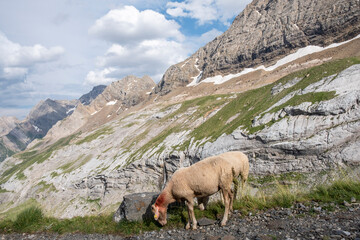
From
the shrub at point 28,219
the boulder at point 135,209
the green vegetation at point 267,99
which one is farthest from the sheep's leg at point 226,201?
the green vegetation at point 267,99

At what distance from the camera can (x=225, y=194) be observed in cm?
941

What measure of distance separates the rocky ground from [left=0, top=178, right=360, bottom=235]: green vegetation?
1.36 feet

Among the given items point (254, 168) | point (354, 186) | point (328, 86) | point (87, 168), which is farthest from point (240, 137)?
point (87, 168)

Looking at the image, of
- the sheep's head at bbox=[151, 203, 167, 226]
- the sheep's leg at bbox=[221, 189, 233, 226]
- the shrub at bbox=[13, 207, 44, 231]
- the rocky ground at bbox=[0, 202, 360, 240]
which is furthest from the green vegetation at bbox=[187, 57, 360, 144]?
the shrub at bbox=[13, 207, 44, 231]

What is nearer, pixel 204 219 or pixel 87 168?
pixel 204 219

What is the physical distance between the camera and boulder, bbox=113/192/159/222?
1090 centimetres

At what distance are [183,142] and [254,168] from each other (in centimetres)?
1875

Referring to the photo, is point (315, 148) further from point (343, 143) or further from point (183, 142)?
point (183, 142)

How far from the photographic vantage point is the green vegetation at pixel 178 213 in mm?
8961

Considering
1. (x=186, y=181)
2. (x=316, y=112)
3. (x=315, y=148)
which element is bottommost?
(x=315, y=148)

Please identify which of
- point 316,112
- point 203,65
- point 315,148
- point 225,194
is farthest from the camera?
point 203,65

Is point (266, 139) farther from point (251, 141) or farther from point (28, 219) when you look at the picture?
point (28, 219)

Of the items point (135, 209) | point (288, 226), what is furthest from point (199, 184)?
point (135, 209)

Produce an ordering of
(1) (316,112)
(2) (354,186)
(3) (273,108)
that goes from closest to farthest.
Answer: (2) (354,186), (1) (316,112), (3) (273,108)
